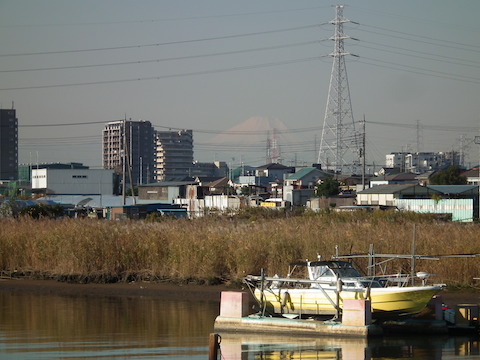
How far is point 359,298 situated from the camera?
2117 cm

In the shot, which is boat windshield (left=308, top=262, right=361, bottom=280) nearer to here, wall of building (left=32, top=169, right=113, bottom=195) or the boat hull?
the boat hull

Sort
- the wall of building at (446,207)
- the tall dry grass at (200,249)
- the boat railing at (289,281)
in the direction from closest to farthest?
1. the boat railing at (289,281)
2. the tall dry grass at (200,249)
3. the wall of building at (446,207)

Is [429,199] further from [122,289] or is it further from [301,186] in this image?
[122,289]

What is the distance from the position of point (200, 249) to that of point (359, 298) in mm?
11664

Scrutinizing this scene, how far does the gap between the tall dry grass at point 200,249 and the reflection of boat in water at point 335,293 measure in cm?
683

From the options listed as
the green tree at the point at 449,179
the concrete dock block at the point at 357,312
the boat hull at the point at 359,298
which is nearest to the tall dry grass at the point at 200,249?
the boat hull at the point at 359,298

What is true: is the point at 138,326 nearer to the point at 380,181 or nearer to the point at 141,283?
the point at 141,283

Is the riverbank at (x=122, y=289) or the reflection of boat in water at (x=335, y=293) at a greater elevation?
the reflection of boat in water at (x=335, y=293)

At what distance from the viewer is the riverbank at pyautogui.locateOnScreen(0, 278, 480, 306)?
95.6 ft

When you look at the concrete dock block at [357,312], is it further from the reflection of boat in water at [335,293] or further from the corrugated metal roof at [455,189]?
the corrugated metal roof at [455,189]

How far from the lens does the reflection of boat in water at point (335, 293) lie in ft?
68.8

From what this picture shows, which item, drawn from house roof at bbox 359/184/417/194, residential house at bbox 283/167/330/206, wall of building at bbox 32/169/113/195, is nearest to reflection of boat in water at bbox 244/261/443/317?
house roof at bbox 359/184/417/194

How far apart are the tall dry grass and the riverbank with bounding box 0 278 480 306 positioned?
21.6 inches

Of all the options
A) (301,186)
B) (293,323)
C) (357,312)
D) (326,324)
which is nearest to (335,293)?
(326,324)
